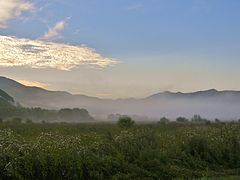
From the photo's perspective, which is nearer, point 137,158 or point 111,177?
point 111,177

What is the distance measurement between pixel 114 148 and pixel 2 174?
5643 mm

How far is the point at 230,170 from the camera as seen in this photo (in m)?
19.6

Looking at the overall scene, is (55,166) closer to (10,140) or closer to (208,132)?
(10,140)

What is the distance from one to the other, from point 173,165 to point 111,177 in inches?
147

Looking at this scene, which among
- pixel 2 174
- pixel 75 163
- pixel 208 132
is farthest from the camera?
pixel 208 132

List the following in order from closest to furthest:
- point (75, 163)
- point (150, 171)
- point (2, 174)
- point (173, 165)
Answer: point (2, 174) → point (75, 163) → point (150, 171) → point (173, 165)

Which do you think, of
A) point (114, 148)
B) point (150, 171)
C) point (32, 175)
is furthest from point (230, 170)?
point (32, 175)

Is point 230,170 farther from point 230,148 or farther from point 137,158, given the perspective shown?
point 137,158

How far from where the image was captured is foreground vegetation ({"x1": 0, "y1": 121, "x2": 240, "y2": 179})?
609 inches

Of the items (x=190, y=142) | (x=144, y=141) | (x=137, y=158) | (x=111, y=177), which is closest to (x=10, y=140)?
(x=111, y=177)

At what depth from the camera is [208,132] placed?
2533cm

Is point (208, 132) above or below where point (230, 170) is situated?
above

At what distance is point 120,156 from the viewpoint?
18.1 meters

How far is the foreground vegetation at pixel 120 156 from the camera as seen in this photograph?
15467 mm
